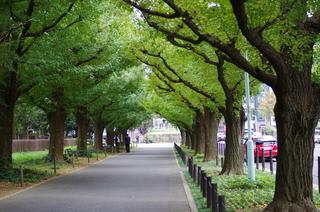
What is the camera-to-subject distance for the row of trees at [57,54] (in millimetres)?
15328

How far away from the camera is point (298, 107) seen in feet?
32.6

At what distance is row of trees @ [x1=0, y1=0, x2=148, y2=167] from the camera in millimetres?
15328

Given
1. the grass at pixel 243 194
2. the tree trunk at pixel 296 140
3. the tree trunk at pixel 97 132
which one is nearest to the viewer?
the tree trunk at pixel 296 140

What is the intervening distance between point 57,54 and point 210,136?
1319 centimetres

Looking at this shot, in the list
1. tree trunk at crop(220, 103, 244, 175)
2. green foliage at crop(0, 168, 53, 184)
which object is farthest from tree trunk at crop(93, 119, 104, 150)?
tree trunk at crop(220, 103, 244, 175)

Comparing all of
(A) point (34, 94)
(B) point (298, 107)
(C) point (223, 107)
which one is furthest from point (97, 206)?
(A) point (34, 94)

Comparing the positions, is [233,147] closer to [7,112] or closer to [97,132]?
Answer: [7,112]

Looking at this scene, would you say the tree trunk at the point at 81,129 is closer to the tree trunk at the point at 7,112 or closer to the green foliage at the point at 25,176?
the green foliage at the point at 25,176

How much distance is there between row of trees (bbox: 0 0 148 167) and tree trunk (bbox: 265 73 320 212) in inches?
222

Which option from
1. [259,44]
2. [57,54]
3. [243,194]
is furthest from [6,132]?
[259,44]

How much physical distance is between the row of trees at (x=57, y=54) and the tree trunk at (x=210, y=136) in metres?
6.03

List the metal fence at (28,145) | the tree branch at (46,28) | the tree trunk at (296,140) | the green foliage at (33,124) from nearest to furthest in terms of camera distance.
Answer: the tree trunk at (296,140) < the tree branch at (46,28) < the metal fence at (28,145) < the green foliage at (33,124)

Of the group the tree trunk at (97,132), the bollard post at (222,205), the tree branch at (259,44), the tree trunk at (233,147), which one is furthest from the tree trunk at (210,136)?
the bollard post at (222,205)

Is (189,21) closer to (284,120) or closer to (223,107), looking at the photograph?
(284,120)
